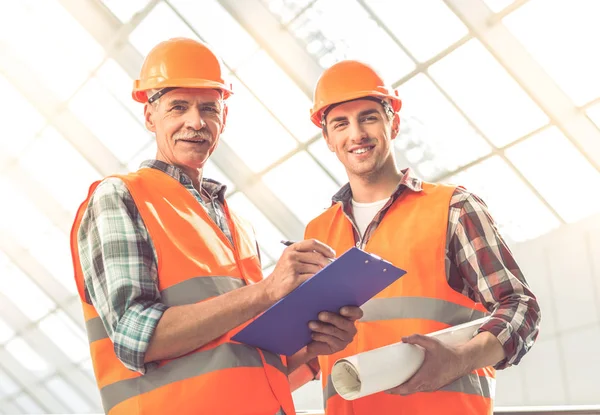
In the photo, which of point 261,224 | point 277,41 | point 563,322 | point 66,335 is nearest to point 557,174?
point 563,322

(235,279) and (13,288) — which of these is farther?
(13,288)

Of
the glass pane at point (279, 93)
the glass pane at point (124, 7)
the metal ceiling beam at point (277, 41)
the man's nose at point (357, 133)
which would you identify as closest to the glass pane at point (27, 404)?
the glass pane at point (124, 7)

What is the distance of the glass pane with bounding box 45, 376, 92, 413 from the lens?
63.5 feet

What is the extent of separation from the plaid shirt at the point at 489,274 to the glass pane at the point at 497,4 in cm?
563

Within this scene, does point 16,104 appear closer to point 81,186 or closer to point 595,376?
point 81,186

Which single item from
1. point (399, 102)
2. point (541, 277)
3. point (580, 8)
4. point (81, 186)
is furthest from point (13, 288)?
point (399, 102)

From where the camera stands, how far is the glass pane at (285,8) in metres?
9.23

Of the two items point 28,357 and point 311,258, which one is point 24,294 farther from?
point 311,258

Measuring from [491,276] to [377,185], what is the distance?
0.79m

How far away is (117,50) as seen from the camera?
35.0 ft

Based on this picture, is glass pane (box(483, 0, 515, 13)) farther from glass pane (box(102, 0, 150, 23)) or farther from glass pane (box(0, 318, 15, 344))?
glass pane (box(0, 318, 15, 344))

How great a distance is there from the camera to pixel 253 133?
420 inches

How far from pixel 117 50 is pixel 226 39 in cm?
195

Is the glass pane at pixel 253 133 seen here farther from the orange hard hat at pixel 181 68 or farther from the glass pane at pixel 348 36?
the orange hard hat at pixel 181 68
